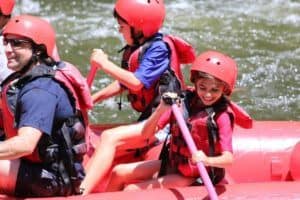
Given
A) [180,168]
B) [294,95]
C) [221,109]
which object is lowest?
[294,95]

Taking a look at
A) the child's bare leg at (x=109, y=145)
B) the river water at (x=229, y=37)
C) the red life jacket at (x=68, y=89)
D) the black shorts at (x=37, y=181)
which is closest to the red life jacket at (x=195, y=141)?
the child's bare leg at (x=109, y=145)

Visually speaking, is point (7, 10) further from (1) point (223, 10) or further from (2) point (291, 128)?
(1) point (223, 10)

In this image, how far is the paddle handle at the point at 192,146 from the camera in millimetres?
3623

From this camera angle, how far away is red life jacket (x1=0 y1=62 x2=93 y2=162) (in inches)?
147

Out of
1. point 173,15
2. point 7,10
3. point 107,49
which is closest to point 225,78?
point 7,10

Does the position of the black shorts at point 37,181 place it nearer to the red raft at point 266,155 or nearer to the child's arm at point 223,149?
the child's arm at point 223,149

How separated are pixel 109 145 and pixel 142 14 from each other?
0.70 metres

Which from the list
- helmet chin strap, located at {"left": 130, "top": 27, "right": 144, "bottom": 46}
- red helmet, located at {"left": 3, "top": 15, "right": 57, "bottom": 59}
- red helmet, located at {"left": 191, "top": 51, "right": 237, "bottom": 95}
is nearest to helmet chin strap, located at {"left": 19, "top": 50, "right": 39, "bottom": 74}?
red helmet, located at {"left": 3, "top": 15, "right": 57, "bottom": 59}

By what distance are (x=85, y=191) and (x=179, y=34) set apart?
4864 mm

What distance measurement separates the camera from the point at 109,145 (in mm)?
4281

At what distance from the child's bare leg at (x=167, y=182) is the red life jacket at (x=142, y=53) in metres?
0.56

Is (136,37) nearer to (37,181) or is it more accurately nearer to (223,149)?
(223,149)

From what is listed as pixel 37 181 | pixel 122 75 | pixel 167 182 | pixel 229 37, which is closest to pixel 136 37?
pixel 122 75

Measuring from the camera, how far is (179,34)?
8711 mm
